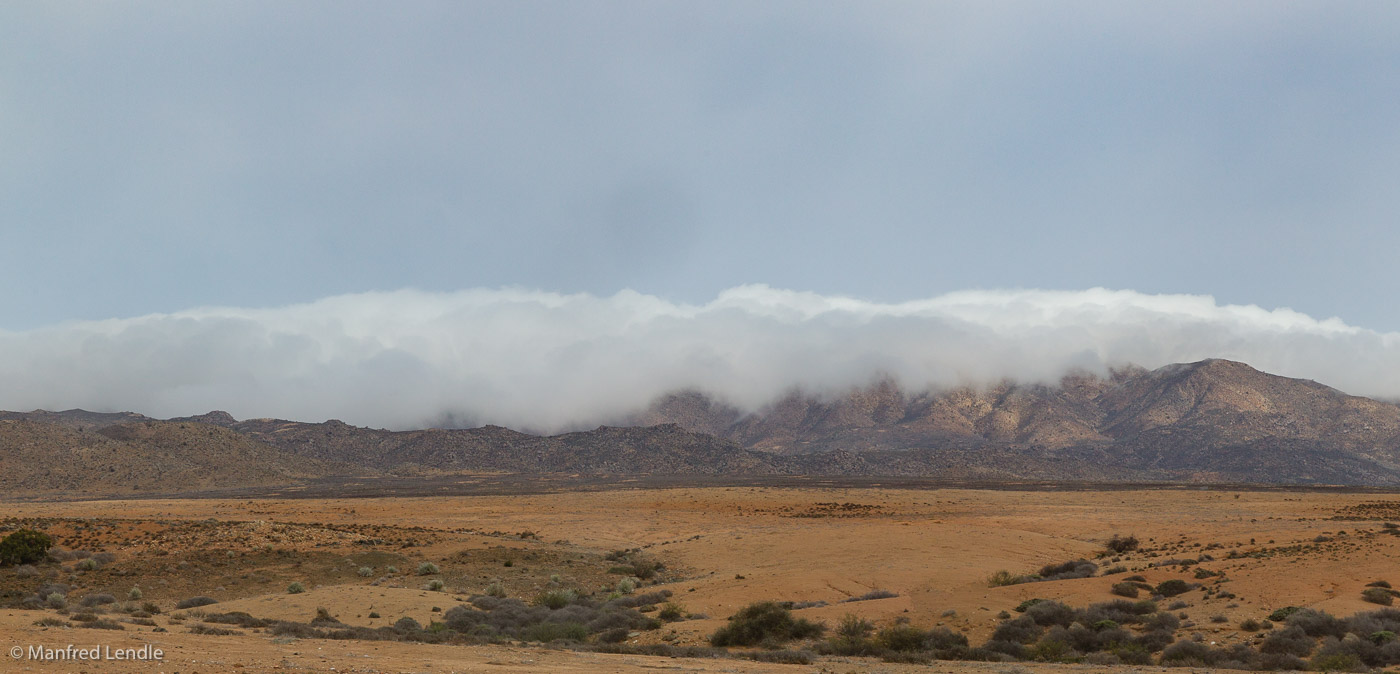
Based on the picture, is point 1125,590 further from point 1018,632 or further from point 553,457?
point 553,457

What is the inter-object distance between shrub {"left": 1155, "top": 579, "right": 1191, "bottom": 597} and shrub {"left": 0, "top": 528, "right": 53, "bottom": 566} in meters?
36.7

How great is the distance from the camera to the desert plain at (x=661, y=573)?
16422 millimetres

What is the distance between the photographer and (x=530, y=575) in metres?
32.3

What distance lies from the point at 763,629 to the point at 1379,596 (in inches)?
555

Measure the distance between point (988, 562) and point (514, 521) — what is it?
35.0m

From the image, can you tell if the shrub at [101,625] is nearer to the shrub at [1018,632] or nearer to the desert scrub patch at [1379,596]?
the shrub at [1018,632]

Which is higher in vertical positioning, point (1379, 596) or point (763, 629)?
point (1379, 596)

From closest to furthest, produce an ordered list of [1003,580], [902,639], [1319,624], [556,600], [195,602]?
[1319,624] → [902,639] → [195,602] → [556,600] → [1003,580]

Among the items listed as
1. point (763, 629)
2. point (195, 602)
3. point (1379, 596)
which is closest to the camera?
point (1379, 596)

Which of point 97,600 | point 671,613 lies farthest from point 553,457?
point 671,613

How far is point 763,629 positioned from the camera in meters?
19.8

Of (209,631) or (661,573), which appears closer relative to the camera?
(209,631)

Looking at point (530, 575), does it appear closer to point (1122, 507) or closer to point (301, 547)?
point (301, 547)

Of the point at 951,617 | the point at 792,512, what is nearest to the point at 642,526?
the point at 792,512
